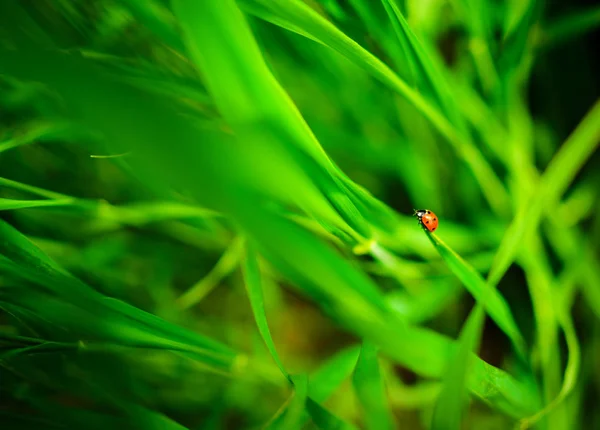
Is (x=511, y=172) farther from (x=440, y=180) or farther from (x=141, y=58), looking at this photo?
(x=141, y=58)

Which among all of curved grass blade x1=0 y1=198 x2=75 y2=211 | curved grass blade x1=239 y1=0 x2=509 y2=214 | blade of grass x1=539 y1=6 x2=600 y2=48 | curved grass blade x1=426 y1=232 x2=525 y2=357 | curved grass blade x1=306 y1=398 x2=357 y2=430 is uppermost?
blade of grass x1=539 y1=6 x2=600 y2=48

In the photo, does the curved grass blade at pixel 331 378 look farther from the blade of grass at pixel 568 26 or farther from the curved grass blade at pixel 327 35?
the blade of grass at pixel 568 26

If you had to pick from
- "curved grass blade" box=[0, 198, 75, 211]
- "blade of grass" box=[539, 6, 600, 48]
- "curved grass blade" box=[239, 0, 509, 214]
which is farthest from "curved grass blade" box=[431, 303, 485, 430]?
"blade of grass" box=[539, 6, 600, 48]

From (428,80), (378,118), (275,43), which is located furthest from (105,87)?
(378,118)

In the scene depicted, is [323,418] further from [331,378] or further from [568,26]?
[568,26]

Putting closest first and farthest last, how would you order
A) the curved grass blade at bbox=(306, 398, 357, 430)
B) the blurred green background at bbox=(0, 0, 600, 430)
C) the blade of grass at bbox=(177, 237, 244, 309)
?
the blurred green background at bbox=(0, 0, 600, 430)
the curved grass blade at bbox=(306, 398, 357, 430)
the blade of grass at bbox=(177, 237, 244, 309)

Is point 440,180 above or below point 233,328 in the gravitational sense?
above

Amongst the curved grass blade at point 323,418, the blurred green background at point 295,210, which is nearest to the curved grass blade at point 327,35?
the blurred green background at point 295,210

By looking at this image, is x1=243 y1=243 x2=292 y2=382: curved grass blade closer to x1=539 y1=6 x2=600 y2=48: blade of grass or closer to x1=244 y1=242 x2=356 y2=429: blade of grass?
x1=244 y1=242 x2=356 y2=429: blade of grass
